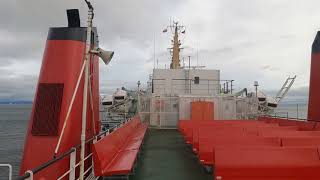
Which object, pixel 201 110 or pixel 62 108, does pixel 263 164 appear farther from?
pixel 201 110

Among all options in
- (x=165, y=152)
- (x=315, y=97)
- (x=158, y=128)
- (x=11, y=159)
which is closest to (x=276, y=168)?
(x=165, y=152)

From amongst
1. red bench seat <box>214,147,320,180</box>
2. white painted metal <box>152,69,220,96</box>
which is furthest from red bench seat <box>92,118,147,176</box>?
white painted metal <box>152,69,220,96</box>

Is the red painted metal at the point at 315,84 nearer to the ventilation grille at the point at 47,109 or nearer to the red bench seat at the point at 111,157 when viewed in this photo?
the red bench seat at the point at 111,157

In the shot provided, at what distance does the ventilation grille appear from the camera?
19.5 ft

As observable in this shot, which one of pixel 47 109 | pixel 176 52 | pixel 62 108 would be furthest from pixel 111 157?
pixel 176 52

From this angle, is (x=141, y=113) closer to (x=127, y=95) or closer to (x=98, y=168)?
(x=127, y=95)

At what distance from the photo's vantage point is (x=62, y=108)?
19.7 feet

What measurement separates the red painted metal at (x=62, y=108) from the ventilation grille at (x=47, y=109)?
0.05 metres

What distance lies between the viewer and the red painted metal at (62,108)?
19.0 feet

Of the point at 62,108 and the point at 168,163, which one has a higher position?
the point at 62,108

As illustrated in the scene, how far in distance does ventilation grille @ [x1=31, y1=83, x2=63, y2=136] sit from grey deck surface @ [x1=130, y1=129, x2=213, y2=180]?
1748 millimetres

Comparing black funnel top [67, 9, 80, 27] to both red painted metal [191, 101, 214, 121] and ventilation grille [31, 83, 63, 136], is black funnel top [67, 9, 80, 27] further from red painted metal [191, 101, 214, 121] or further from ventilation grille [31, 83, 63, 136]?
red painted metal [191, 101, 214, 121]

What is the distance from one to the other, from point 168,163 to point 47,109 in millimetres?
3106

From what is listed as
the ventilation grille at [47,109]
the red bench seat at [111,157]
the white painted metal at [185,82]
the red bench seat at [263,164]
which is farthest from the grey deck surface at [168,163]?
the white painted metal at [185,82]
